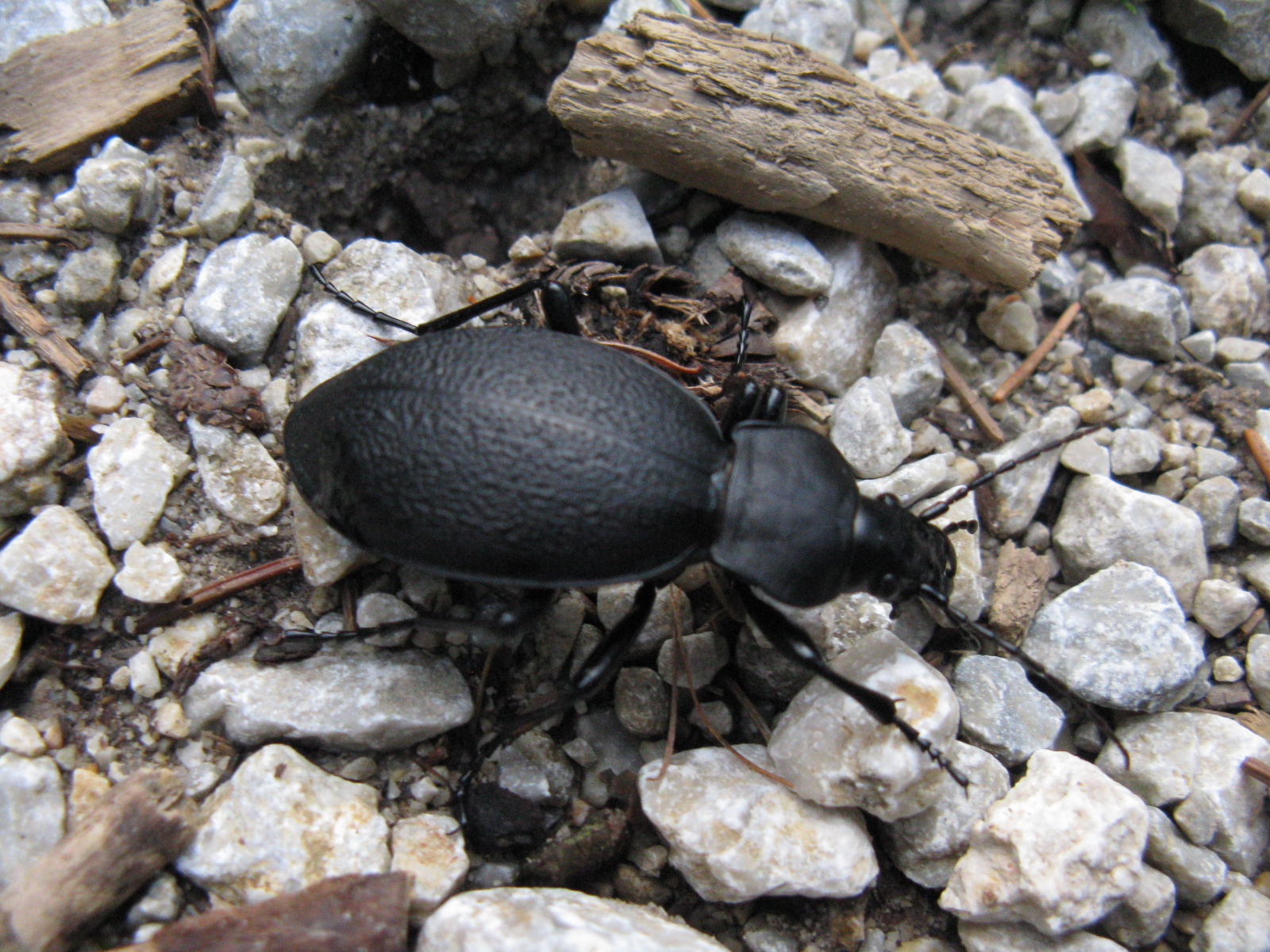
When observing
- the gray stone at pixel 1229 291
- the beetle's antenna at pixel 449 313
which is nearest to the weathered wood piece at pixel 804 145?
the beetle's antenna at pixel 449 313

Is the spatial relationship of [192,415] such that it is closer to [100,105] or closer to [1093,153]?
[100,105]

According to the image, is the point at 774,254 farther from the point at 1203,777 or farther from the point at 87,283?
the point at 87,283

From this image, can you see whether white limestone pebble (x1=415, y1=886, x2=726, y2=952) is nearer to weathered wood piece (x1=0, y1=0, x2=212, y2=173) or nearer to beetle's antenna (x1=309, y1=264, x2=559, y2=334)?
beetle's antenna (x1=309, y1=264, x2=559, y2=334)

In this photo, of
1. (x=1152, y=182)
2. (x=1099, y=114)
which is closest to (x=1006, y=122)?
(x=1099, y=114)

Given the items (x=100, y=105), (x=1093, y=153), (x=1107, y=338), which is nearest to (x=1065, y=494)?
(x=1107, y=338)

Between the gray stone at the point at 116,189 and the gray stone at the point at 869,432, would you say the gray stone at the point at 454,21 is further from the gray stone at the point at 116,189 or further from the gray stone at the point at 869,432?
the gray stone at the point at 869,432

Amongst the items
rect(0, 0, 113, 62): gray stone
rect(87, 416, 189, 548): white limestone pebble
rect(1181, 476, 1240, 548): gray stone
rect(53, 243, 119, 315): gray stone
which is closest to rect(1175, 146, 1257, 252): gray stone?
rect(1181, 476, 1240, 548): gray stone
